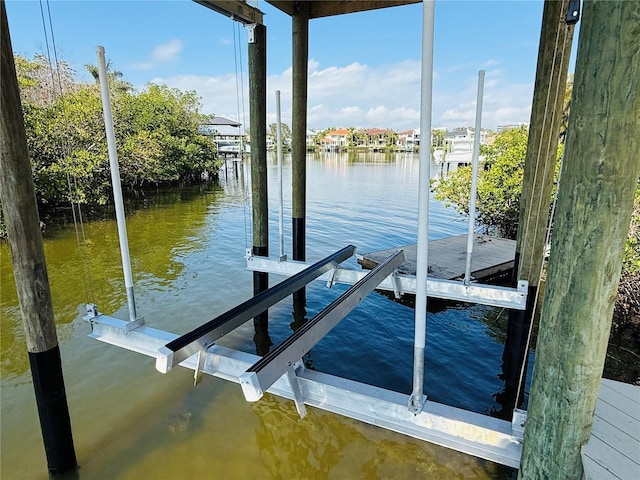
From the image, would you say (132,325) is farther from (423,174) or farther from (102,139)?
(102,139)

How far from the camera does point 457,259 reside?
887 cm

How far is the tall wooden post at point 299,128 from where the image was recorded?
5.96m

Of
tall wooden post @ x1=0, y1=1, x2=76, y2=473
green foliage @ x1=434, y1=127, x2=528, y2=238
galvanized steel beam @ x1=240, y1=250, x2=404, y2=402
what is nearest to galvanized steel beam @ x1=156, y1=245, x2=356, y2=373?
galvanized steel beam @ x1=240, y1=250, x2=404, y2=402

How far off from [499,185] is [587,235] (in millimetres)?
10601

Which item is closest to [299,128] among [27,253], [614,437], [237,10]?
[237,10]

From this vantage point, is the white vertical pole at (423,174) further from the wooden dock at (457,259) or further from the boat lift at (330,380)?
the wooden dock at (457,259)

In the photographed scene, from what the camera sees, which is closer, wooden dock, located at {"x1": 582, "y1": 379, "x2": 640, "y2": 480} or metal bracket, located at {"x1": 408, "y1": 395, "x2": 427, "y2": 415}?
wooden dock, located at {"x1": 582, "y1": 379, "x2": 640, "y2": 480}

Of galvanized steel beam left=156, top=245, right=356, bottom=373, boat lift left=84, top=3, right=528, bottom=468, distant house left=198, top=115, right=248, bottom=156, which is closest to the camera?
boat lift left=84, top=3, right=528, bottom=468

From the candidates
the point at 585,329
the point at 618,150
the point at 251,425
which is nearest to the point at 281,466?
the point at 251,425

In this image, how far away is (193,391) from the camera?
16.3 ft

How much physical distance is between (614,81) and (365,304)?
671 cm

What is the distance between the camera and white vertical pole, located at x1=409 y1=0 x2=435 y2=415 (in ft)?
6.07

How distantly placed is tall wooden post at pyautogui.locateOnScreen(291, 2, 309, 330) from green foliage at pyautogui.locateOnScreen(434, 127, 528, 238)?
7.11 meters

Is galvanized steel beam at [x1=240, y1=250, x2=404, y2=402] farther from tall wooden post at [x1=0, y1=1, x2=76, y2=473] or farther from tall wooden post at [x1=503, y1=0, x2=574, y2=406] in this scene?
tall wooden post at [x1=503, y1=0, x2=574, y2=406]
